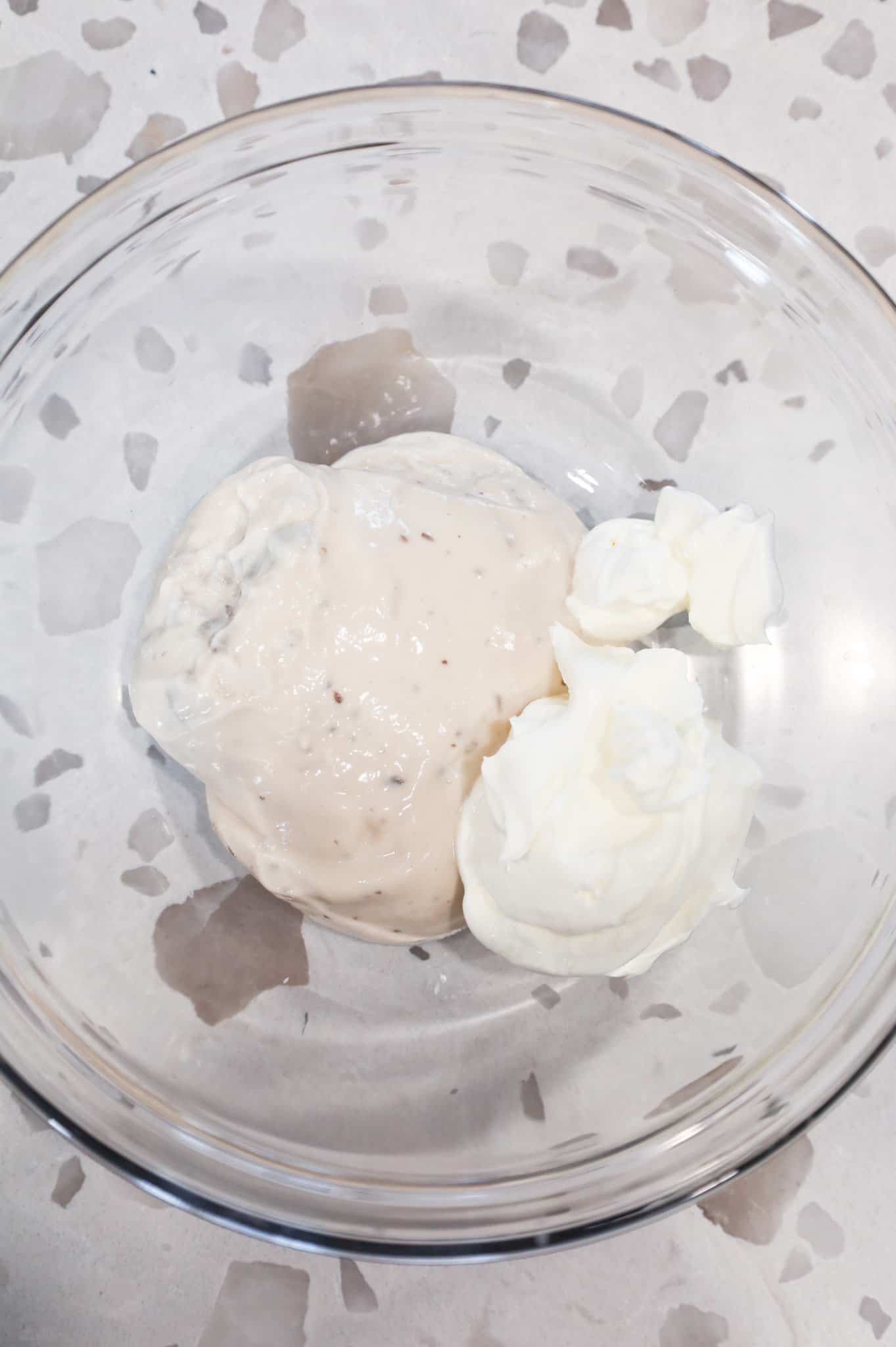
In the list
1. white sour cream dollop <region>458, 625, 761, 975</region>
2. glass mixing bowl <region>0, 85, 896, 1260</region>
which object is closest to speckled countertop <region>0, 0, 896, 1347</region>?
glass mixing bowl <region>0, 85, 896, 1260</region>

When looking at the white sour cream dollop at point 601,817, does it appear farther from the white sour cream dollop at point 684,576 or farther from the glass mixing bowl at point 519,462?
the glass mixing bowl at point 519,462

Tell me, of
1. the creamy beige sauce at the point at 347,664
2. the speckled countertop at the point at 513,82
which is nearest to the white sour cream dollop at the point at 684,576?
the creamy beige sauce at the point at 347,664

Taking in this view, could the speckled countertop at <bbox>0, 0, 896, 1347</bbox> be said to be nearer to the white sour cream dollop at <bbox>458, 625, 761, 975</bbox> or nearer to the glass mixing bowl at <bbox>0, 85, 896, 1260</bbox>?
the glass mixing bowl at <bbox>0, 85, 896, 1260</bbox>

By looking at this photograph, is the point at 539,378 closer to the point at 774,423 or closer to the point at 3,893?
the point at 774,423

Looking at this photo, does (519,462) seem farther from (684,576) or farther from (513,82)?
(513,82)

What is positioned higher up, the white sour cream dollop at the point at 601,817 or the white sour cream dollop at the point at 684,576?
the white sour cream dollop at the point at 684,576

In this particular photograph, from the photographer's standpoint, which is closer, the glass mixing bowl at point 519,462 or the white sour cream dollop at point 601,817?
the white sour cream dollop at point 601,817
